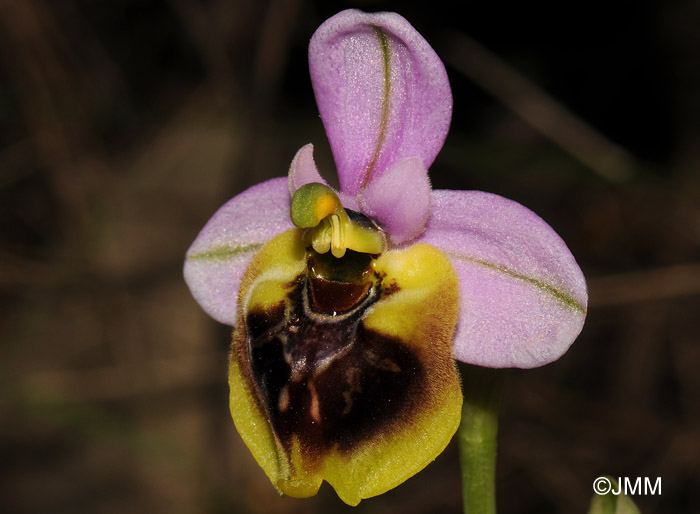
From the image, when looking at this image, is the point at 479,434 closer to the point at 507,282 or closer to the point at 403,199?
the point at 507,282

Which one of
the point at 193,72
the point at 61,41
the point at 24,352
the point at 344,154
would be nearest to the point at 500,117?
the point at 193,72

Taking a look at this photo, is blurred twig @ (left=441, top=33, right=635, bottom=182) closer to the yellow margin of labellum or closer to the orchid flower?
the orchid flower

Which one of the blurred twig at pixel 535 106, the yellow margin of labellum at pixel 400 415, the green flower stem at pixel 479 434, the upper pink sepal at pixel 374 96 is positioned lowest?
the blurred twig at pixel 535 106

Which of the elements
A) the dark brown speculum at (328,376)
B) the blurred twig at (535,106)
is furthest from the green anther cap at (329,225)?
the blurred twig at (535,106)

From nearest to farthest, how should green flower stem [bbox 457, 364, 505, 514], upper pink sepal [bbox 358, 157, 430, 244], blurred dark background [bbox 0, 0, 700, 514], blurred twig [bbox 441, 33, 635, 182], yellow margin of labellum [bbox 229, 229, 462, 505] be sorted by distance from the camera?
yellow margin of labellum [bbox 229, 229, 462, 505], upper pink sepal [bbox 358, 157, 430, 244], green flower stem [bbox 457, 364, 505, 514], blurred twig [bbox 441, 33, 635, 182], blurred dark background [bbox 0, 0, 700, 514]

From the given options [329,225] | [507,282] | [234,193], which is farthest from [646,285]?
[329,225]

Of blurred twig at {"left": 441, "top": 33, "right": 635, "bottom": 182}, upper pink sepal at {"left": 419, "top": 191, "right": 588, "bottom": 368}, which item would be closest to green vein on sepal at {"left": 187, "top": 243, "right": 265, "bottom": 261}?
upper pink sepal at {"left": 419, "top": 191, "right": 588, "bottom": 368}

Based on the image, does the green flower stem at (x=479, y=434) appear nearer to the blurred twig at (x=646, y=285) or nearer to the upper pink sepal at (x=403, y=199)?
the upper pink sepal at (x=403, y=199)
